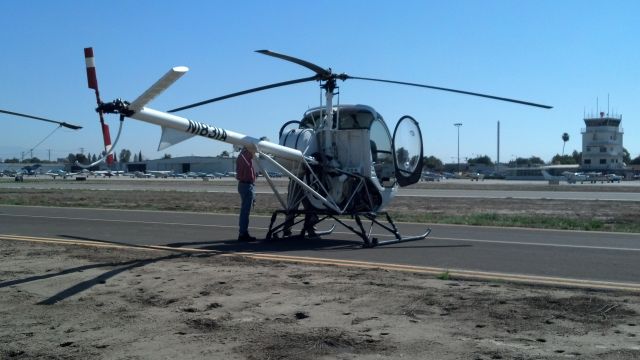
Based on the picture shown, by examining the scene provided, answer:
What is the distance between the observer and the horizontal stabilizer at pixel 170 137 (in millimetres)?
10211

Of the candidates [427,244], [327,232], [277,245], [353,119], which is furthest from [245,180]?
[427,244]

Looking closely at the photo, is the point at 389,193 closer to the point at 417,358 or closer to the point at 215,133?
the point at 215,133

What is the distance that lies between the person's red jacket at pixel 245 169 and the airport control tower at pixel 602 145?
127 meters

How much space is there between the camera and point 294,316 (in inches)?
257

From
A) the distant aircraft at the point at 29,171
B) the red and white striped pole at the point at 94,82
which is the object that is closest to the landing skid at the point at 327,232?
the red and white striped pole at the point at 94,82

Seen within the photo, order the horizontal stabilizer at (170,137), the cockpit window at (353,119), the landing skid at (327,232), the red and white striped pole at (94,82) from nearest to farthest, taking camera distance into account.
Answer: the red and white striped pole at (94,82)
the horizontal stabilizer at (170,137)
the landing skid at (327,232)
the cockpit window at (353,119)

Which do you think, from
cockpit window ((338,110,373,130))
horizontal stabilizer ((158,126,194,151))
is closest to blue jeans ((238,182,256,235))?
cockpit window ((338,110,373,130))

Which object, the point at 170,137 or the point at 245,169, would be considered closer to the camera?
the point at 170,137

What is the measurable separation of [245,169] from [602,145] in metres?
131

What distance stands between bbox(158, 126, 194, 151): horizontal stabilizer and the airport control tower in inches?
5124

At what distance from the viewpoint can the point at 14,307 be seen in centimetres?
704

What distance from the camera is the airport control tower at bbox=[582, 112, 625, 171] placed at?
13038 centimetres

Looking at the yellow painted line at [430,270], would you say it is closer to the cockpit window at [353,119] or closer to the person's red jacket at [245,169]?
the person's red jacket at [245,169]

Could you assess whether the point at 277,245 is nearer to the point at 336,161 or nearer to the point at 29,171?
the point at 336,161
